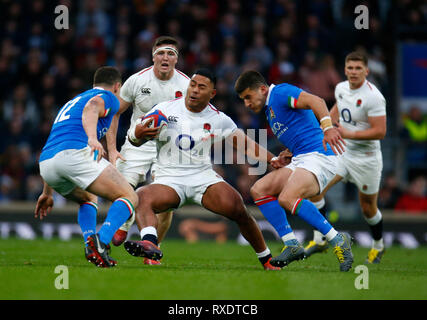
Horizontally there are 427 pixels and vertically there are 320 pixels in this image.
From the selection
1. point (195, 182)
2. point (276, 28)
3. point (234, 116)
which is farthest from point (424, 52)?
point (195, 182)

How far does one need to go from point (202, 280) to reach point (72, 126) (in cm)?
216

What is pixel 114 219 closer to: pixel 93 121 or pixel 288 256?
pixel 93 121

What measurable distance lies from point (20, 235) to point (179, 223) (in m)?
3.04

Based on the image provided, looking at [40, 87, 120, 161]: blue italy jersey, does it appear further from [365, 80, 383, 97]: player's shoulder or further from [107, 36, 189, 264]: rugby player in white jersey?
[365, 80, 383, 97]: player's shoulder

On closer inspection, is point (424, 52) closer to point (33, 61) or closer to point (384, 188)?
point (384, 188)

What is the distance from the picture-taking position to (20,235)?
14.1 metres

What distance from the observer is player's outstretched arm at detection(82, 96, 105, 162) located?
7016mm

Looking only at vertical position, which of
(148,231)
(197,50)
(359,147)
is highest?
(197,50)

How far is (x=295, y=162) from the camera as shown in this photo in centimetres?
822

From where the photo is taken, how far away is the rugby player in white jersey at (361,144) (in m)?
9.56

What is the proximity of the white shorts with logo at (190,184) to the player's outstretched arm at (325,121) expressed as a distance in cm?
125

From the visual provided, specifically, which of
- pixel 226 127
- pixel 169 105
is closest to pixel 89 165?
pixel 169 105

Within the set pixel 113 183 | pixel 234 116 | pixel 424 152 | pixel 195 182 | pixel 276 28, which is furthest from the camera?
pixel 276 28

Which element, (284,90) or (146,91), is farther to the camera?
(146,91)
